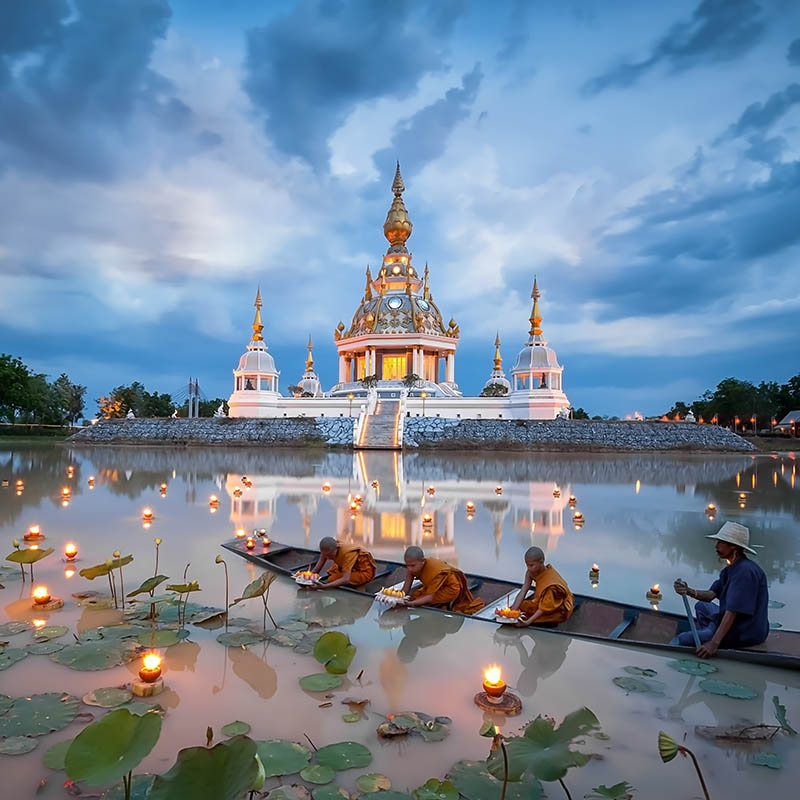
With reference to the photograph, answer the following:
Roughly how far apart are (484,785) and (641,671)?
2.10 meters

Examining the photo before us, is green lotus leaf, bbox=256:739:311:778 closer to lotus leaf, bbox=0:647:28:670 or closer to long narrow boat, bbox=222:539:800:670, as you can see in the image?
lotus leaf, bbox=0:647:28:670

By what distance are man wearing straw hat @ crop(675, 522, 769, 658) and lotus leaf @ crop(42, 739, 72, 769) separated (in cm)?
439

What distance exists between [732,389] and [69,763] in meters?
63.5

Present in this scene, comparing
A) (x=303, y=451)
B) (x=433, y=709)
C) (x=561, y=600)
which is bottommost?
(x=433, y=709)

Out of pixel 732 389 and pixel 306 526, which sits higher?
pixel 732 389

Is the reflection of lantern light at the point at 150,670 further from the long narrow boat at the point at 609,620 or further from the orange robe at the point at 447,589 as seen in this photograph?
the orange robe at the point at 447,589

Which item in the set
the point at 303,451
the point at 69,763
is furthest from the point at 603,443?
the point at 69,763

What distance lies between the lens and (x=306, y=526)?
35.6 feet

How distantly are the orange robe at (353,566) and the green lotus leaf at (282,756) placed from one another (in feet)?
10.2

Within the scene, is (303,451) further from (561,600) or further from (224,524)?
(561,600)

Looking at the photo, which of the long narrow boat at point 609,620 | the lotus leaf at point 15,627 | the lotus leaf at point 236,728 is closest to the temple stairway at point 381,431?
the long narrow boat at point 609,620

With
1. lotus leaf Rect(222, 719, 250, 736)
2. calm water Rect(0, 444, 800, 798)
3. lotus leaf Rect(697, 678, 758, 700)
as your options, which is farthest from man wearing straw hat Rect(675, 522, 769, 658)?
lotus leaf Rect(222, 719, 250, 736)

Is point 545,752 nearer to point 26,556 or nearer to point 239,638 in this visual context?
point 239,638

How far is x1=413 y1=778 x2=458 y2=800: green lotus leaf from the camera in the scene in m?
3.10
